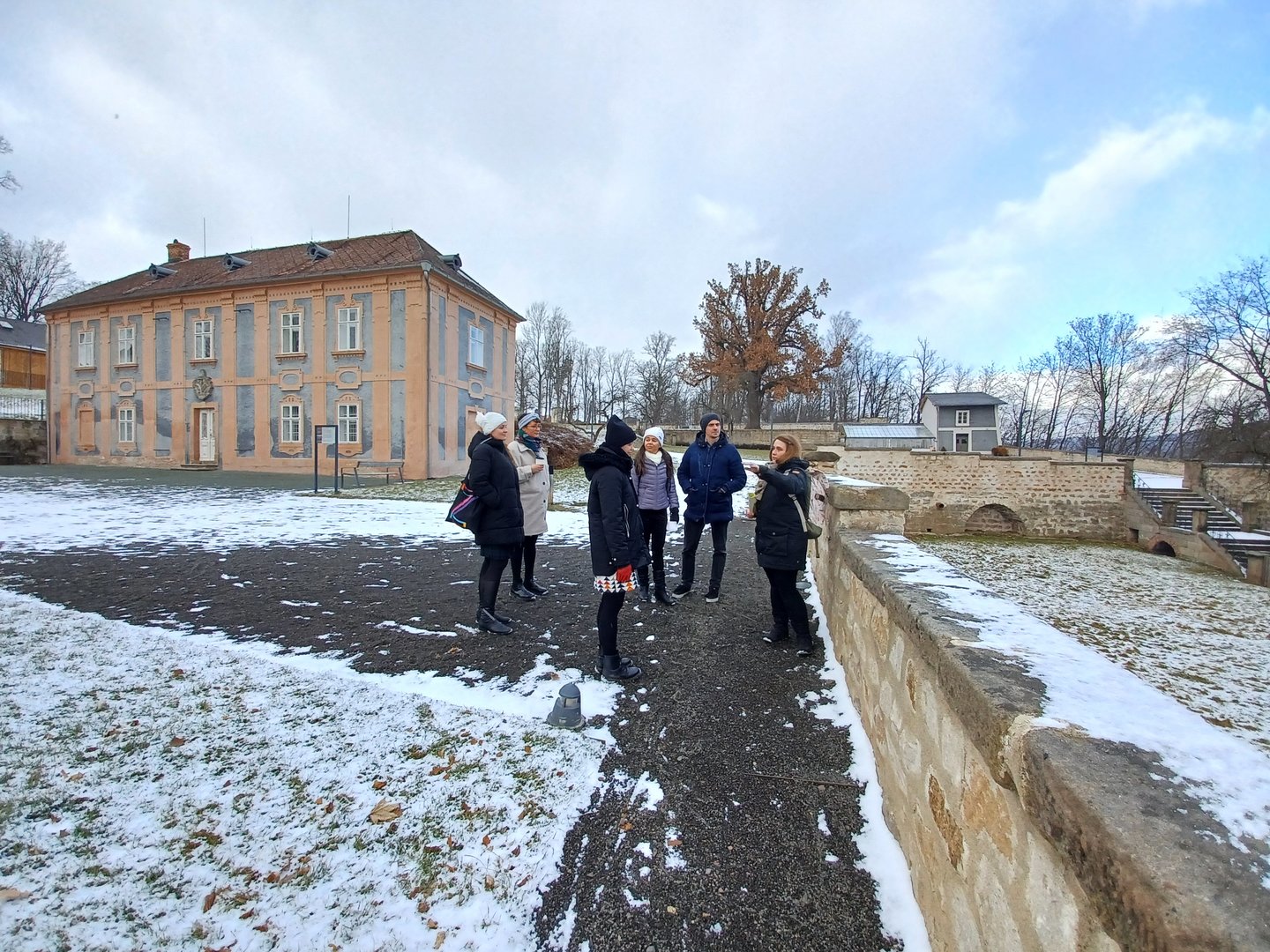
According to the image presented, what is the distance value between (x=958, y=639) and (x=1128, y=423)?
54.6 meters

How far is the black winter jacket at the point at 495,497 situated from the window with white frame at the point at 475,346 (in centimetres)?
1909

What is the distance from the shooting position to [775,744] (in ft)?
9.96

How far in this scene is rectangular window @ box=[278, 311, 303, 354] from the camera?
21375 millimetres

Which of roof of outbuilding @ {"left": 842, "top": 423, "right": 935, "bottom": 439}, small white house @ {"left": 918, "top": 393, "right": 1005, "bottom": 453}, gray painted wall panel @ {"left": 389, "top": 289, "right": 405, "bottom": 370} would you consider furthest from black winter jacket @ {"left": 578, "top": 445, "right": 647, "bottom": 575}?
small white house @ {"left": 918, "top": 393, "right": 1005, "bottom": 453}

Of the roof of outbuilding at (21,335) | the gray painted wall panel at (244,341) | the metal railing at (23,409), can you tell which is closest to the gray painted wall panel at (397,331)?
the gray painted wall panel at (244,341)

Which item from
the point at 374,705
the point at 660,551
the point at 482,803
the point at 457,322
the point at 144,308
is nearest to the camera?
the point at 482,803

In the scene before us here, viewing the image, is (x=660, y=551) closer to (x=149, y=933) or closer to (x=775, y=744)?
(x=775, y=744)

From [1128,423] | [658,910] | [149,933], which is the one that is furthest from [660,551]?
[1128,423]

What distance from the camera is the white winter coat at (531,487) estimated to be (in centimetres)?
518

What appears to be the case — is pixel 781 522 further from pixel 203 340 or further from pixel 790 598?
pixel 203 340

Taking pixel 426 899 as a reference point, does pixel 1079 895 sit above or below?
above

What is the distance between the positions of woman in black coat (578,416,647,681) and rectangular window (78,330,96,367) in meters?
31.1

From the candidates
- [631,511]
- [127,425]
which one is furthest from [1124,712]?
[127,425]

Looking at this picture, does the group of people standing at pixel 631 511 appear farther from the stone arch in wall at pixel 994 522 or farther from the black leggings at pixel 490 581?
the stone arch in wall at pixel 994 522
